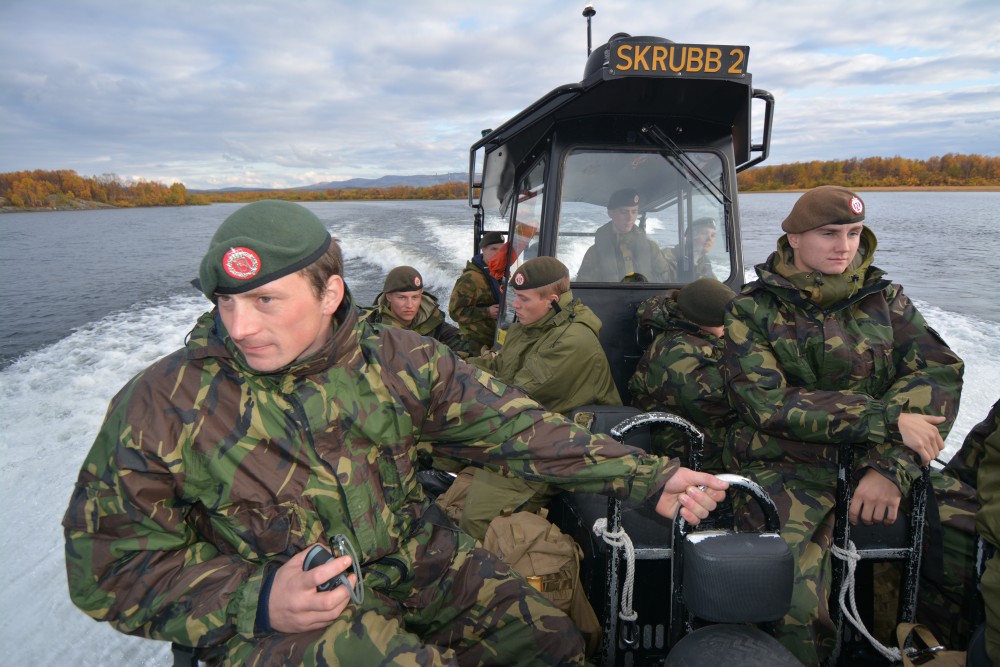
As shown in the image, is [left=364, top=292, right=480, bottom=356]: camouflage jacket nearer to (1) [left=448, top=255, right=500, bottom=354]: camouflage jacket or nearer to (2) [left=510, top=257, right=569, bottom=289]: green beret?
(1) [left=448, top=255, right=500, bottom=354]: camouflage jacket

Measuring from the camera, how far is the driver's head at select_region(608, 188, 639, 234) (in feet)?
12.5

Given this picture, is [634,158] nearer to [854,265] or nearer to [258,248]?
[854,265]

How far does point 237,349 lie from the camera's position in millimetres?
1496

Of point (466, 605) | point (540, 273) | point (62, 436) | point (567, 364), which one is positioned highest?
point (540, 273)

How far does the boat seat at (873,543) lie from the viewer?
191 centimetres

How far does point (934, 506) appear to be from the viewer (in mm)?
2129

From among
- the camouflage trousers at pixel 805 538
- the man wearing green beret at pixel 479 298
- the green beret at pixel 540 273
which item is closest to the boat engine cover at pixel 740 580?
the camouflage trousers at pixel 805 538

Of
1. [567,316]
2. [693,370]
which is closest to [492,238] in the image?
[567,316]

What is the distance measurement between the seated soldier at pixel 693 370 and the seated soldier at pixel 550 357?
30cm

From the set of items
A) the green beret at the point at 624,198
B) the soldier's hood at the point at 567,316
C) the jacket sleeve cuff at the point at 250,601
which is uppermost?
the green beret at the point at 624,198

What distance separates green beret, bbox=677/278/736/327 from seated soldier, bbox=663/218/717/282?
3.03 feet

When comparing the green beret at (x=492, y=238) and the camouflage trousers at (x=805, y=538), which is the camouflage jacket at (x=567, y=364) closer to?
the camouflage trousers at (x=805, y=538)

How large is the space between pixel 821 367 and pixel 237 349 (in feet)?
6.60

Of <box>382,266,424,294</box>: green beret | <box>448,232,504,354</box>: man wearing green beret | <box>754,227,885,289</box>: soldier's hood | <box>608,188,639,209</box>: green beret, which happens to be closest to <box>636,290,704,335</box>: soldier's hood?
<box>754,227,885,289</box>: soldier's hood
